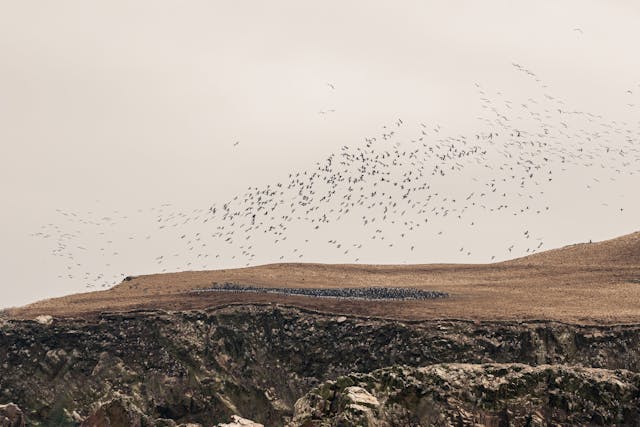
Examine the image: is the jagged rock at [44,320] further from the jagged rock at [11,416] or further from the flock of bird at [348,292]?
the jagged rock at [11,416]

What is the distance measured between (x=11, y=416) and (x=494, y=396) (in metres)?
35.7

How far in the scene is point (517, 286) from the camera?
85.5 meters

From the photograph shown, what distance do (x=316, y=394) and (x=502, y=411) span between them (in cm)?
640

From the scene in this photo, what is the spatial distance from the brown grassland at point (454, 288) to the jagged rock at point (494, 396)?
1329 inches

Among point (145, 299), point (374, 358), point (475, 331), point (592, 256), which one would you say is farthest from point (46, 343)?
point (592, 256)

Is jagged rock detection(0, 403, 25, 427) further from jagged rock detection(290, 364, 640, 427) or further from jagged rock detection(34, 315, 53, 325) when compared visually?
jagged rock detection(290, 364, 640, 427)

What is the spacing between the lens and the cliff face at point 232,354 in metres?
68.4

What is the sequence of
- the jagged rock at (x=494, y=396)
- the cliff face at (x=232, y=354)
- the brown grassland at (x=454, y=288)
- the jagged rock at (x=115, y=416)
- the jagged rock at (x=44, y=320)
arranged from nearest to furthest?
1. the jagged rock at (x=494, y=396)
2. the jagged rock at (x=115, y=416)
3. the cliff face at (x=232, y=354)
4. the brown grassland at (x=454, y=288)
5. the jagged rock at (x=44, y=320)

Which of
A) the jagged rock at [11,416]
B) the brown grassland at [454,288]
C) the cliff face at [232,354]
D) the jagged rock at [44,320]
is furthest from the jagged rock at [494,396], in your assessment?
the jagged rock at [44,320]

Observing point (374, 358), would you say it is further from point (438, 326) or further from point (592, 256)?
point (592, 256)

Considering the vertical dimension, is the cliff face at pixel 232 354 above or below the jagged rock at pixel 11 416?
above

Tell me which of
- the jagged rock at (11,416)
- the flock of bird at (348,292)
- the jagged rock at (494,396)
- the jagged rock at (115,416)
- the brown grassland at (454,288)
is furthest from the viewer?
the flock of bird at (348,292)

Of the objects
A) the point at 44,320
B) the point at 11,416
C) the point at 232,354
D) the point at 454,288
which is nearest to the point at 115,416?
the point at 11,416

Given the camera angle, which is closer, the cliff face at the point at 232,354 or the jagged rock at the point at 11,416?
the jagged rock at the point at 11,416
